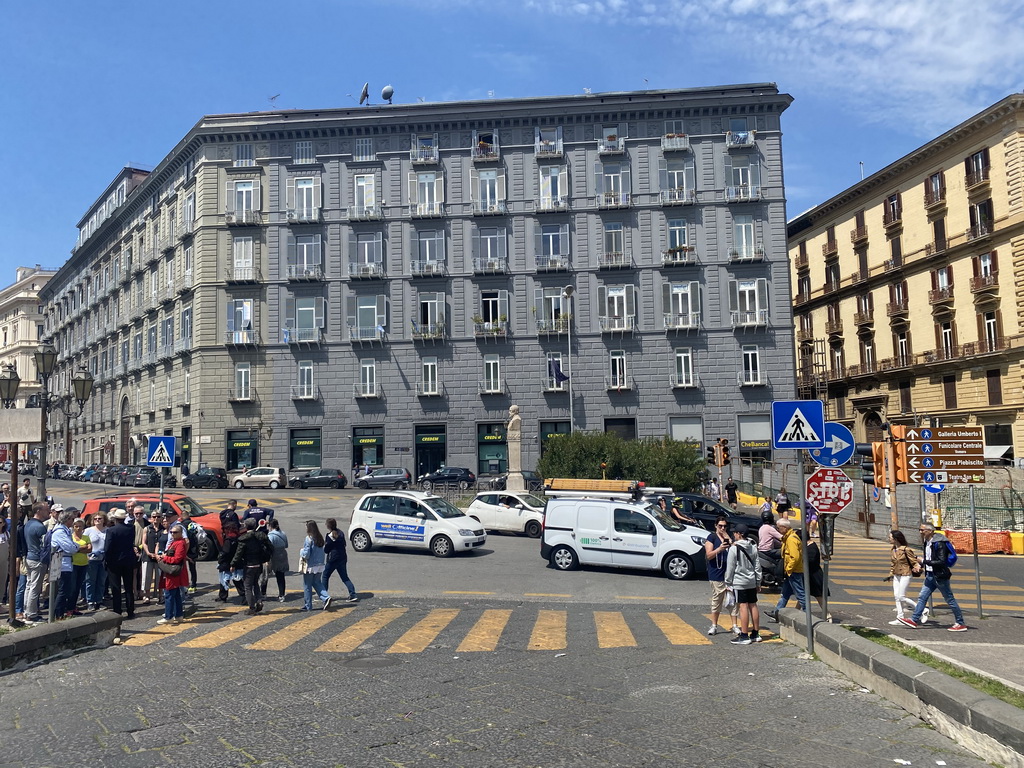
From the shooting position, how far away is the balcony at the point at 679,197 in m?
47.4

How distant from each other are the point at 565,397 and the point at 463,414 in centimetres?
606

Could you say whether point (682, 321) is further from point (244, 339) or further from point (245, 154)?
point (245, 154)

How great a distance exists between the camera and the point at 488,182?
48.8 metres

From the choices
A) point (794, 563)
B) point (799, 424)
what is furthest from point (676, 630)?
point (799, 424)

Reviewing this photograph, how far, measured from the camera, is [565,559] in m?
19.1

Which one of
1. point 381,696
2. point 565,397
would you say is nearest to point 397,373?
point 565,397

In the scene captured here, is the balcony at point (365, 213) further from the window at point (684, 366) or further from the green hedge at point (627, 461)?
the green hedge at point (627, 461)

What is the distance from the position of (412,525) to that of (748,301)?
3176 cm

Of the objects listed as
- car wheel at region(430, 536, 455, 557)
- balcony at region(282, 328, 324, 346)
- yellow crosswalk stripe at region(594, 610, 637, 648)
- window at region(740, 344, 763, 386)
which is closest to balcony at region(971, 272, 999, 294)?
window at region(740, 344, 763, 386)

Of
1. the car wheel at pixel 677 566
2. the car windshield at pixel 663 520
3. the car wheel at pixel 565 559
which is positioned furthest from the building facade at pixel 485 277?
the car wheel at pixel 677 566

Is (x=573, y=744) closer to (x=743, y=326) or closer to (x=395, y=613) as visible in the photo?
(x=395, y=613)

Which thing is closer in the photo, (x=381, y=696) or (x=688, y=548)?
(x=381, y=696)

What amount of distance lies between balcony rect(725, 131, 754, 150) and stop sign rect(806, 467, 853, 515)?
133ft

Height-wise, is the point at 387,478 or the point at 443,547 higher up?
the point at 387,478
